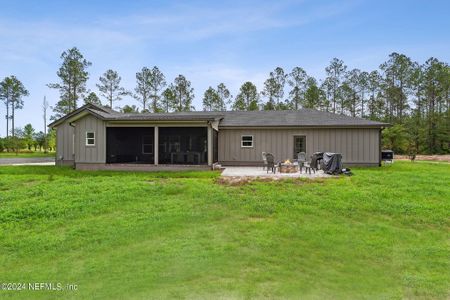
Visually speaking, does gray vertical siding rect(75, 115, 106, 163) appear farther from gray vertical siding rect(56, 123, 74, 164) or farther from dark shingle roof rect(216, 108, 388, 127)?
dark shingle roof rect(216, 108, 388, 127)

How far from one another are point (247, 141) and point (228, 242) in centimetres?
1289

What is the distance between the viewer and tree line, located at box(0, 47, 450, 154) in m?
38.3

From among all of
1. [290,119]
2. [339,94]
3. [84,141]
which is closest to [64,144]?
[84,141]

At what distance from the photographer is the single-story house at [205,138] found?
15.6 m

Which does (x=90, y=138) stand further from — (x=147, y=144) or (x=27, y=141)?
(x=27, y=141)

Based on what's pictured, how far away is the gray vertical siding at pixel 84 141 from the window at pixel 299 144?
991cm

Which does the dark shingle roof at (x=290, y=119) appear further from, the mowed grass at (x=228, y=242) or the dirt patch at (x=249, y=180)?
the mowed grass at (x=228, y=242)

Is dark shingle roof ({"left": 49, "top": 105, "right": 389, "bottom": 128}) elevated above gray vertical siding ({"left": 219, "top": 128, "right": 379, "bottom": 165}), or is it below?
above

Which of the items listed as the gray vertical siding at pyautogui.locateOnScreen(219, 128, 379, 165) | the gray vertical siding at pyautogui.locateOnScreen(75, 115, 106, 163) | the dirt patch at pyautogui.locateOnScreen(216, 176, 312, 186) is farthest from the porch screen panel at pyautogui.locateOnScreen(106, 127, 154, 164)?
the dirt patch at pyautogui.locateOnScreen(216, 176, 312, 186)

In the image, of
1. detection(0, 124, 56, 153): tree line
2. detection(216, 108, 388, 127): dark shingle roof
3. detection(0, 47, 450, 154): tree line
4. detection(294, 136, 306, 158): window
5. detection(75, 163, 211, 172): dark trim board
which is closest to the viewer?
detection(75, 163, 211, 172): dark trim board

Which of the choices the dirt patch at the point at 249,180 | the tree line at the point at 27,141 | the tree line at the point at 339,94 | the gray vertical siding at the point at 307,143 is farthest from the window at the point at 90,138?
the tree line at the point at 27,141

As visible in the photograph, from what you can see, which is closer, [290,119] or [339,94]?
[290,119]

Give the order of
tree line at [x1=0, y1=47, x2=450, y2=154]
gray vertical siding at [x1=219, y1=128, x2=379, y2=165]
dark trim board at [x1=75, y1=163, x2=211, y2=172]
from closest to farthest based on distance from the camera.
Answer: dark trim board at [x1=75, y1=163, x2=211, y2=172], gray vertical siding at [x1=219, y1=128, x2=379, y2=165], tree line at [x1=0, y1=47, x2=450, y2=154]

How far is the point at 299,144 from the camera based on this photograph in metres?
17.5
